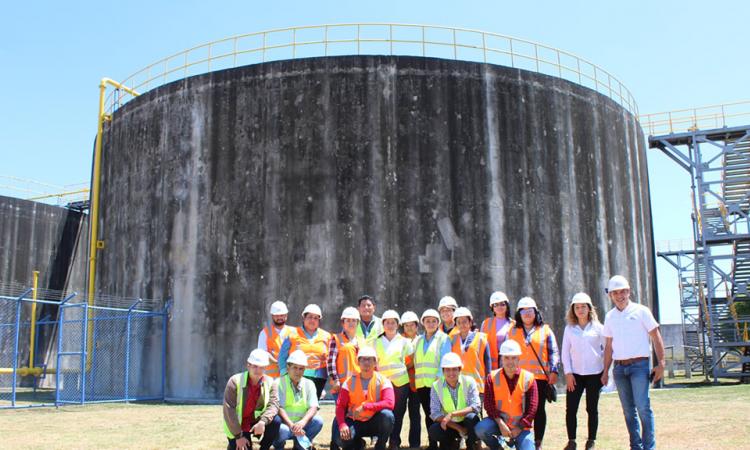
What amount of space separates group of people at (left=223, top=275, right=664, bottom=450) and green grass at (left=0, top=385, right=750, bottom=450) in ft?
3.61

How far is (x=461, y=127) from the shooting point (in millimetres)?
17578

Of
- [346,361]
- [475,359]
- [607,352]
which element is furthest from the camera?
[346,361]

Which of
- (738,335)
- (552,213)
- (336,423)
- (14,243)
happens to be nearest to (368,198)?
(552,213)

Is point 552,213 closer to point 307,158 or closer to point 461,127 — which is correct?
point 461,127

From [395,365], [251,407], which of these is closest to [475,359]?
[395,365]

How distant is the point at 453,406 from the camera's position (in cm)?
760

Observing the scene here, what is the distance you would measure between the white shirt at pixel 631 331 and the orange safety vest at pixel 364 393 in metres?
2.44

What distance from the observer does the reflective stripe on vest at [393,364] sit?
8.40 m

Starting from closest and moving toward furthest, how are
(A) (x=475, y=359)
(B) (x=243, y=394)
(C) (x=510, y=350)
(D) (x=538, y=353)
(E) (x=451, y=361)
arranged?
(C) (x=510, y=350) < (B) (x=243, y=394) < (E) (x=451, y=361) < (D) (x=538, y=353) < (A) (x=475, y=359)

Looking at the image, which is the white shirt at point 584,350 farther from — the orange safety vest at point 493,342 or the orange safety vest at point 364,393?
the orange safety vest at point 364,393

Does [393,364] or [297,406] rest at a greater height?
[393,364]

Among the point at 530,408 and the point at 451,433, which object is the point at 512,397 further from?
the point at 451,433

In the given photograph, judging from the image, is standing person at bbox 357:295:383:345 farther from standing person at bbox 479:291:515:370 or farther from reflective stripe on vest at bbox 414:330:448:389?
standing person at bbox 479:291:515:370

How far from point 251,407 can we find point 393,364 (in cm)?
178
